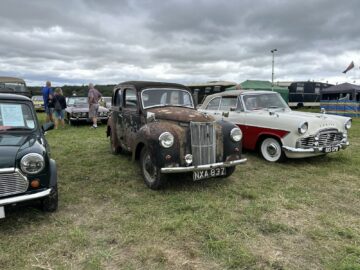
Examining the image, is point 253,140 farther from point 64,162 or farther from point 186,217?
point 64,162

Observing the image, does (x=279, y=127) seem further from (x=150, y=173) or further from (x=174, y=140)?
(x=150, y=173)

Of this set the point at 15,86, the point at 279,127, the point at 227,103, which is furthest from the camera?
the point at 15,86

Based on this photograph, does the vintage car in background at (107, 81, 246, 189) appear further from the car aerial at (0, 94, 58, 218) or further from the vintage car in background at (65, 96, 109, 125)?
the vintage car in background at (65, 96, 109, 125)

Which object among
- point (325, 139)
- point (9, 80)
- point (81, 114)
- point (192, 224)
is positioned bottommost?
point (192, 224)

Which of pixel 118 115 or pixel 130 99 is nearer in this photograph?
pixel 130 99

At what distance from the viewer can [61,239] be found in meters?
3.28

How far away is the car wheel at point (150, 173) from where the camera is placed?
4596mm

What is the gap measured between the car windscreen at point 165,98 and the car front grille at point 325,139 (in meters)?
2.56

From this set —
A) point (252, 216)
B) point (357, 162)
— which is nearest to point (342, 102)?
point (357, 162)

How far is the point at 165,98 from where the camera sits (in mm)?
5941

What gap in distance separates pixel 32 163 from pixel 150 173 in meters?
1.98

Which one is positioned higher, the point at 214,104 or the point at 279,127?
the point at 214,104

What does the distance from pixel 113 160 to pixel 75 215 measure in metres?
3.05

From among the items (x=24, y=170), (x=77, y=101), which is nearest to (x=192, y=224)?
(x=24, y=170)
